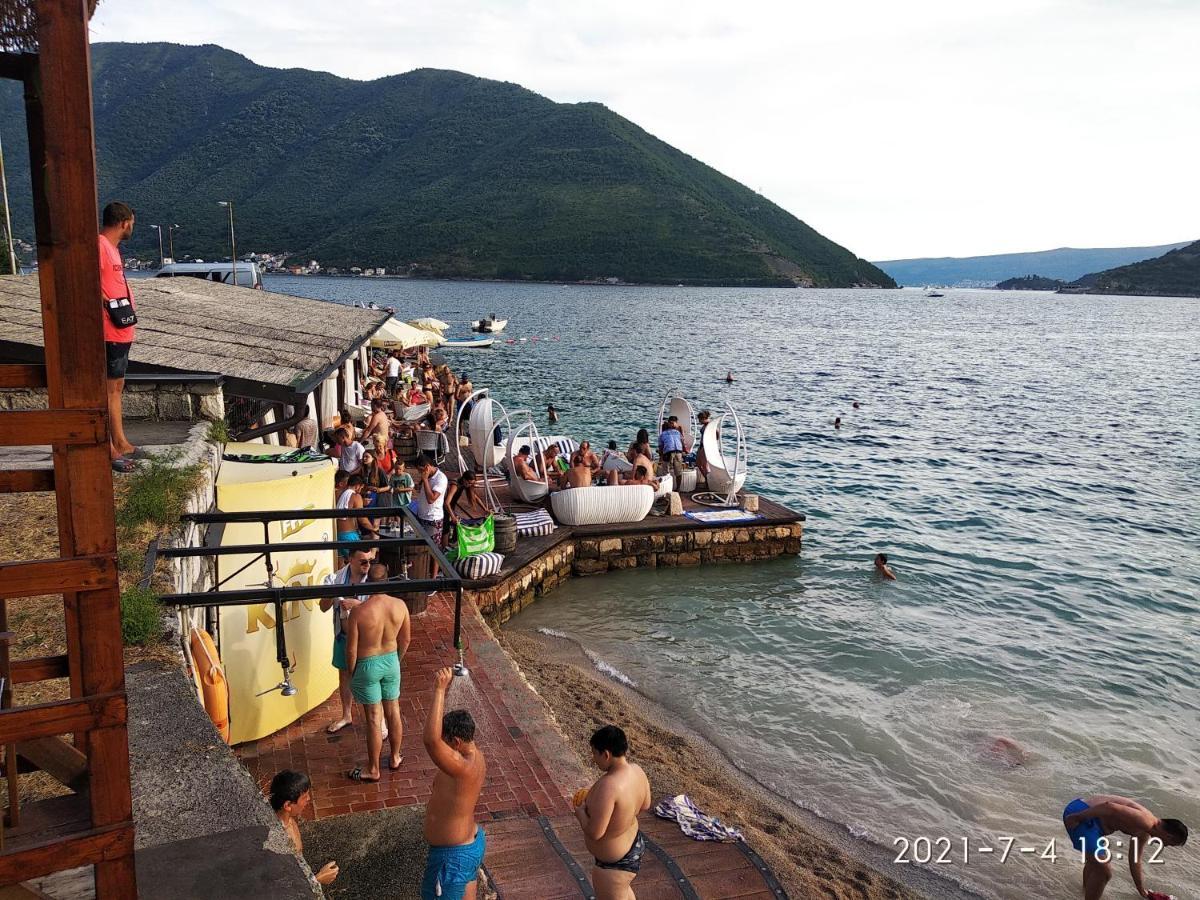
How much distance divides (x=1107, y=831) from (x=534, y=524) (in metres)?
8.80

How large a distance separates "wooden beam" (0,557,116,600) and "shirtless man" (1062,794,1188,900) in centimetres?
808

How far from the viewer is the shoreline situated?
22.6 feet

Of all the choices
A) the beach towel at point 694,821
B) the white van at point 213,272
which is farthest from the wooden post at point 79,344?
the white van at point 213,272

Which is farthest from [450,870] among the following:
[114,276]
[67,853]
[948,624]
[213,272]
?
[213,272]

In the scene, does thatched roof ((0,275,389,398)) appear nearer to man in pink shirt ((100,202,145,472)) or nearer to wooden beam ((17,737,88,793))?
man in pink shirt ((100,202,145,472))

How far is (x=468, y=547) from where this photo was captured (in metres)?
11.4

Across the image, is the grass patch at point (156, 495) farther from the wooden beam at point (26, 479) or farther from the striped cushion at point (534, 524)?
the striped cushion at point (534, 524)

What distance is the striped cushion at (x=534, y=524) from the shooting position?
44.6 ft

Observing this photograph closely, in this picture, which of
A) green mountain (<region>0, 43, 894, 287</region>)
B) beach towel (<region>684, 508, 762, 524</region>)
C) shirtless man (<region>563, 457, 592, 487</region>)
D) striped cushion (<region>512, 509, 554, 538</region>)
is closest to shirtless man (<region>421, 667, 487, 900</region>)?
striped cushion (<region>512, 509, 554, 538</region>)

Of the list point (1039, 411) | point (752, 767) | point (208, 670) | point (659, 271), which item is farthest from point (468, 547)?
point (659, 271)

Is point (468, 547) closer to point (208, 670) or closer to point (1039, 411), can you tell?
point (208, 670)

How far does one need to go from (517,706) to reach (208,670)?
10.6ft

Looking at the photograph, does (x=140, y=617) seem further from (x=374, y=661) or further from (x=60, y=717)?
(x=60, y=717)

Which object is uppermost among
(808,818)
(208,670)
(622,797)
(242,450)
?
(242,450)
